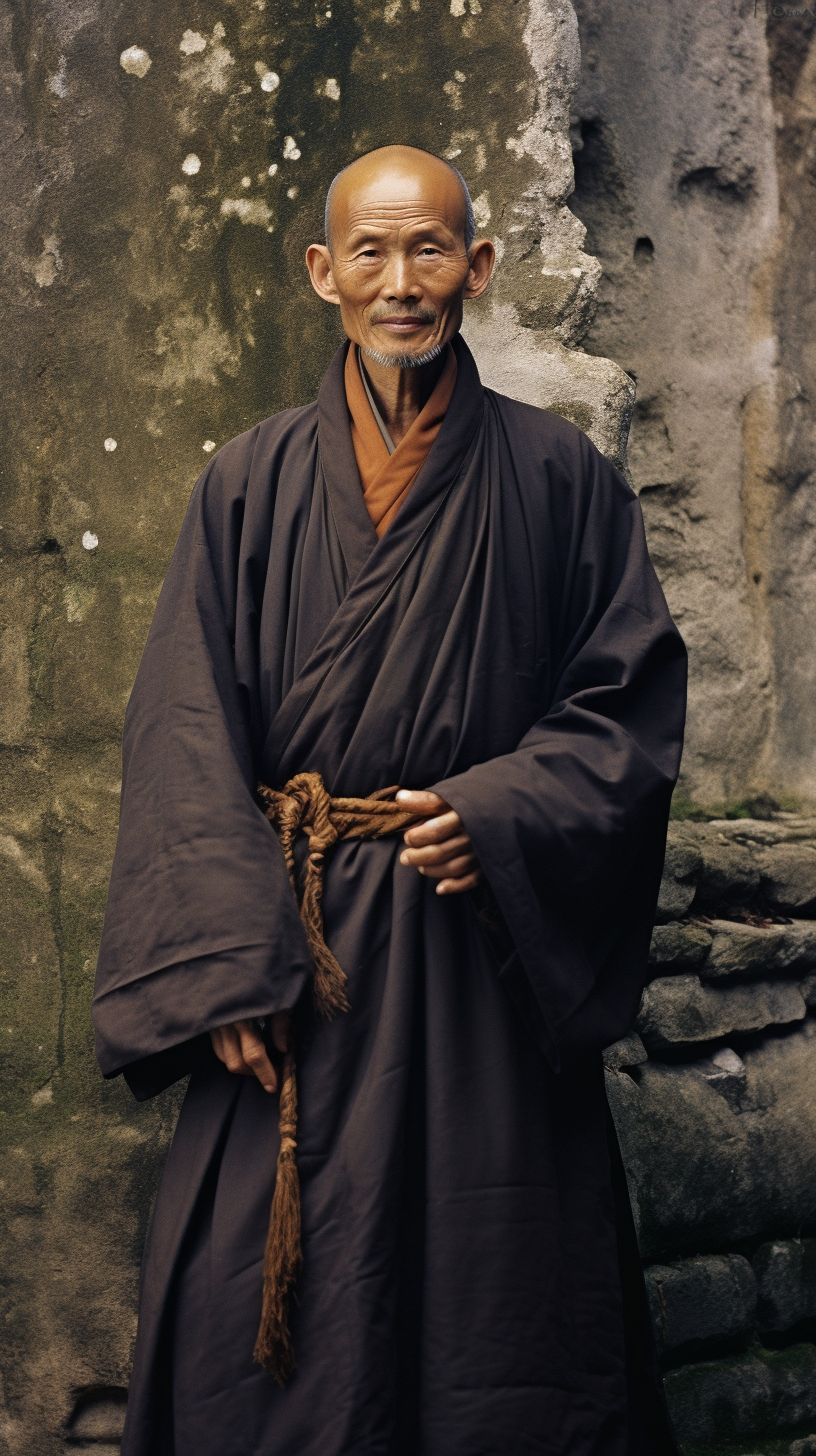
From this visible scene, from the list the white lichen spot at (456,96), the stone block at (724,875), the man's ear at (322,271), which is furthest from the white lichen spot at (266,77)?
the stone block at (724,875)

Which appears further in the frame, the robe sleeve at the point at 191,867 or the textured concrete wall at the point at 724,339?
the textured concrete wall at the point at 724,339

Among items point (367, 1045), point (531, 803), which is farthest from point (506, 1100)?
point (531, 803)

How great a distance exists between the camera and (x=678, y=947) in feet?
8.98

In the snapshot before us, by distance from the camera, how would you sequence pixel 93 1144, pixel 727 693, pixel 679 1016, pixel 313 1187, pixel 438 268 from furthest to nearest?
pixel 727 693, pixel 679 1016, pixel 93 1144, pixel 438 268, pixel 313 1187

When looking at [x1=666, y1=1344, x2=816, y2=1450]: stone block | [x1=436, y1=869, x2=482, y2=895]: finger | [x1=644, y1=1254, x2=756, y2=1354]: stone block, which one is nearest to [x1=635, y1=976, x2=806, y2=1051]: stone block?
[x1=644, y1=1254, x2=756, y2=1354]: stone block

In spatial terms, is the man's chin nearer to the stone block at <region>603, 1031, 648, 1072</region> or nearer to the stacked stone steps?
the stacked stone steps

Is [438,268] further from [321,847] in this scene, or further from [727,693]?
[727,693]

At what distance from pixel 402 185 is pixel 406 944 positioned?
112 centimetres

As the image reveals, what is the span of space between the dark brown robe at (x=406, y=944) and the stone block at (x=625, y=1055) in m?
0.68

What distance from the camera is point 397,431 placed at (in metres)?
1.97

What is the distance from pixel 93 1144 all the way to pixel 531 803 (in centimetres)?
127

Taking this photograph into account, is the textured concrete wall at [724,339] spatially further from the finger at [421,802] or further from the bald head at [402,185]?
the finger at [421,802]

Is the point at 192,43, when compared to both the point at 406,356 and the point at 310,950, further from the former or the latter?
the point at 310,950

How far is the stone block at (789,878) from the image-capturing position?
294 cm
